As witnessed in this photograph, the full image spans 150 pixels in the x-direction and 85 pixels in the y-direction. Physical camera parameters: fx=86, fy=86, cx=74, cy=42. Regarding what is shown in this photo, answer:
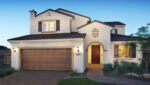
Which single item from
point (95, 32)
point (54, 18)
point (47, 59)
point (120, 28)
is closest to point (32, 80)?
point (47, 59)

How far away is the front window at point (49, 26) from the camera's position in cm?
1279

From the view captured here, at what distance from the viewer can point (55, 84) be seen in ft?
20.4

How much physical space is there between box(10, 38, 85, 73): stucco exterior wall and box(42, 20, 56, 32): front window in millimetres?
3508

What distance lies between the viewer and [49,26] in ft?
42.3

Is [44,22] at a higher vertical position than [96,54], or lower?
higher

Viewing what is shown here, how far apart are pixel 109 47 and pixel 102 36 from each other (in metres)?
1.58

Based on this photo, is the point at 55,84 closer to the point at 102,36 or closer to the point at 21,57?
the point at 21,57

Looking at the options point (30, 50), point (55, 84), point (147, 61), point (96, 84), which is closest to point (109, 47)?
point (147, 61)

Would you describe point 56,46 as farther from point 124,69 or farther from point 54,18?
point 124,69

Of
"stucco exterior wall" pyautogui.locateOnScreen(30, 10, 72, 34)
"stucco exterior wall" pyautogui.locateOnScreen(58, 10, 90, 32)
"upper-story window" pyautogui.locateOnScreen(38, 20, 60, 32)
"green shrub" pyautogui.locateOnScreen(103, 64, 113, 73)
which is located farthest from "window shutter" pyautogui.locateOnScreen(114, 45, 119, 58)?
"upper-story window" pyautogui.locateOnScreen(38, 20, 60, 32)

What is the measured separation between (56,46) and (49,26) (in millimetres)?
4714

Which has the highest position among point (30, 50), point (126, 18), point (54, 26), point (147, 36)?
point (126, 18)

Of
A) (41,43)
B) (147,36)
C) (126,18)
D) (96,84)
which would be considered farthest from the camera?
(126,18)

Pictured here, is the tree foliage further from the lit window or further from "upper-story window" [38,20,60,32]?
"upper-story window" [38,20,60,32]
